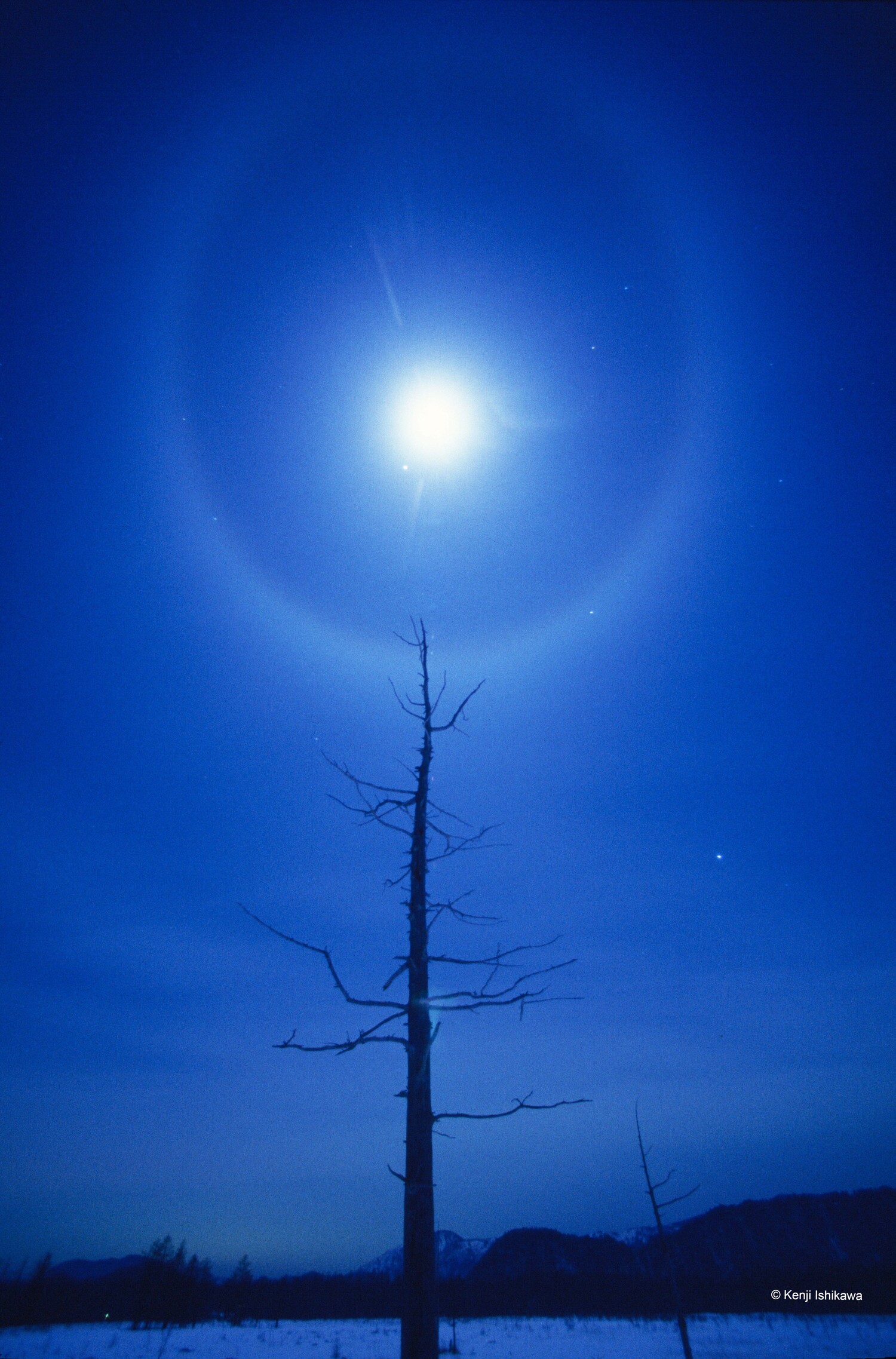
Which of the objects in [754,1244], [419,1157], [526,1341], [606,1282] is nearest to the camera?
[419,1157]

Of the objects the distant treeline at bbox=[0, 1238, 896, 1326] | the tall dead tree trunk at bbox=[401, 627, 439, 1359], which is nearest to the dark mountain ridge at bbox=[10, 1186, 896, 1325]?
the distant treeline at bbox=[0, 1238, 896, 1326]

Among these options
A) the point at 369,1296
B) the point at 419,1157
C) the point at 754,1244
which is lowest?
the point at 369,1296

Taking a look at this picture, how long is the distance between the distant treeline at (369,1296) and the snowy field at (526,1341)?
10.6 metres

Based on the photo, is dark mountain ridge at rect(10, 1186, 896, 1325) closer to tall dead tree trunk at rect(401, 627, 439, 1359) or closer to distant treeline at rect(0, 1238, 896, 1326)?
distant treeline at rect(0, 1238, 896, 1326)

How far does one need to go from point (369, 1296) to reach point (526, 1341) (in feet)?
206

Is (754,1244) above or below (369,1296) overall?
above

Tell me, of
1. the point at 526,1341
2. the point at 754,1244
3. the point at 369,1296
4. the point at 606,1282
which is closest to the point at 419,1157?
the point at 526,1341

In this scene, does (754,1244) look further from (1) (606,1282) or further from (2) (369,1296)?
(2) (369,1296)

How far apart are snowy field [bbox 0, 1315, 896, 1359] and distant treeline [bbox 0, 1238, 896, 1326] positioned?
34.9 feet

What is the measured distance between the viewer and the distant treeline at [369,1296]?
2242 inches

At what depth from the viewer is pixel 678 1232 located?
108 metres

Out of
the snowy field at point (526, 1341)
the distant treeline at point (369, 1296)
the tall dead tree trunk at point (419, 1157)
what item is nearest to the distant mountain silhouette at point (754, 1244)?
the distant treeline at point (369, 1296)

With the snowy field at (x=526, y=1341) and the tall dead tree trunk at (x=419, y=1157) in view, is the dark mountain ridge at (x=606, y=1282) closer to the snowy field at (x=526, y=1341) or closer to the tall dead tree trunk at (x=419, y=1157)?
the snowy field at (x=526, y=1341)

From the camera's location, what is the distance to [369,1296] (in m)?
79.3
